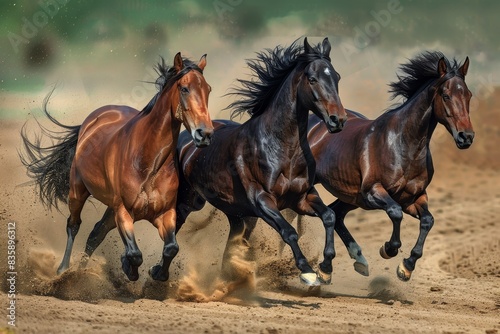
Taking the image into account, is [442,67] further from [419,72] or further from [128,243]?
[128,243]

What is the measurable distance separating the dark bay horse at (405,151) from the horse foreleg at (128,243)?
2085 millimetres

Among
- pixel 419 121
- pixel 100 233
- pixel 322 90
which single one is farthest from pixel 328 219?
pixel 100 233

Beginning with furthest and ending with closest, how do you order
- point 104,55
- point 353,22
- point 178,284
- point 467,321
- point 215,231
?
point 353,22 < point 104,55 < point 215,231 < point 178,284 < point 467,321

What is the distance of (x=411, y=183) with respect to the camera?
8586mm

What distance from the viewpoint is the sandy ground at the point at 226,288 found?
22.8ft

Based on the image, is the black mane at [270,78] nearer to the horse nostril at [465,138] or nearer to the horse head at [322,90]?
the horse head at [322,90]

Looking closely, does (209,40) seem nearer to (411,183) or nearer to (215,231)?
(215,231)

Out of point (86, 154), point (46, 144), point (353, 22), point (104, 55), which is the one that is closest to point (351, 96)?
point (353, 22)

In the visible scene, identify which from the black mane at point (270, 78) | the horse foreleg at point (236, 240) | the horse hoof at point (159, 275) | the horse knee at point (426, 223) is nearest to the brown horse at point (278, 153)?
the black mane at point (270, 78)

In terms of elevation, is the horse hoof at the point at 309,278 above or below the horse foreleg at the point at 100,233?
Result: below

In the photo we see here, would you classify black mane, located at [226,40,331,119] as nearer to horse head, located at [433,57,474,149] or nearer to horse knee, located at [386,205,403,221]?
horse head, located at [433,57,474,149]

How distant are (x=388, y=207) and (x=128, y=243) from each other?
2179 millimetres

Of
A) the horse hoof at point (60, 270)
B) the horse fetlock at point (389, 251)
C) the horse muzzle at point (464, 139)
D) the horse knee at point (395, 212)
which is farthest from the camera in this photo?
the horse fetlock at point (389, 251)

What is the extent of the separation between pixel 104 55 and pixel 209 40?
1545 millimetres
